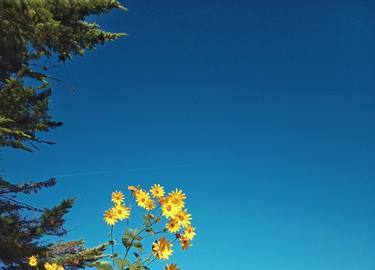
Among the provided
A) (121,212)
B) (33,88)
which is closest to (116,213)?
(121,212)

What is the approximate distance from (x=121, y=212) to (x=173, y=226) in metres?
0.45

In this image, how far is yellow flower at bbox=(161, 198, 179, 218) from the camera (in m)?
3.46

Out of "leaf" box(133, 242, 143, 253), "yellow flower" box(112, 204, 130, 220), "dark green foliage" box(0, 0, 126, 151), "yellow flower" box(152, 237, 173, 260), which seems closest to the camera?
"yellow flower" box(152, 237, 173, 260)

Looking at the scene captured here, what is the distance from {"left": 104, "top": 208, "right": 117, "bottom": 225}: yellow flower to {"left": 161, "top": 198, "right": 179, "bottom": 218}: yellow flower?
1.34 feet

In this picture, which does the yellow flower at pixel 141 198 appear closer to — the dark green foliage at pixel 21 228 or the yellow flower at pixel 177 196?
the yellow flower at pixel 177 196

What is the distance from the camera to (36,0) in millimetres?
9055

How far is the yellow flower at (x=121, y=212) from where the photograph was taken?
3.63 m

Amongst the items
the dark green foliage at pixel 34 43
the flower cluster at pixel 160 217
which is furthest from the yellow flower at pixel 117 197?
the dark green foliage at pixel 34 43

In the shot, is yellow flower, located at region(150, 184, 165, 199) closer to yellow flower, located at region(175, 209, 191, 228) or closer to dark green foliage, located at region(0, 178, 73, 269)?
yellow flower, located at region(175, 209, 191, 228)

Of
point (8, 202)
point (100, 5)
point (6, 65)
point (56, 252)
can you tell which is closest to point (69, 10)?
point (100, 5)

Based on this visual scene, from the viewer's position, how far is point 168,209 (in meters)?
3.49

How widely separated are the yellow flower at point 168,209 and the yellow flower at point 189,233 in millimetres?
151

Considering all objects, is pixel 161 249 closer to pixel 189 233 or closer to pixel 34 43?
pixel 189 233

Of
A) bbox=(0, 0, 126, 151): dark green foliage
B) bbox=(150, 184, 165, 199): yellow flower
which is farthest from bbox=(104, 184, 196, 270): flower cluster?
bbox=(0, 0, 126, 151): dark green foliage
